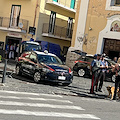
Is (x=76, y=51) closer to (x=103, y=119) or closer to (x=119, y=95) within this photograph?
(x=119, y=95)

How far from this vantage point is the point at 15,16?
33.1 m

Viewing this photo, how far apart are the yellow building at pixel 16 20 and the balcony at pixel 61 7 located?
1.50m

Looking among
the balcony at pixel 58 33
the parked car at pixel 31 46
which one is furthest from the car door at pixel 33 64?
the balcony at pixel 58 33

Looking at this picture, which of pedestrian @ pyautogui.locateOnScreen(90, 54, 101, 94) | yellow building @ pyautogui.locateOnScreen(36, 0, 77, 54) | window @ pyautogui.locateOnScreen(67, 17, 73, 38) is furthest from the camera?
window @ pyautogui.locateOnScreen(67, 17, 73, 38)

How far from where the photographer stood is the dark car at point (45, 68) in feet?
46.4

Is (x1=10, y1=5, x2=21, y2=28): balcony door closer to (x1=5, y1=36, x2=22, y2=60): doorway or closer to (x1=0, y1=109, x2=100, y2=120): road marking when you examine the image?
(x1=5, y1=36, x2=22, y2=60): doorway

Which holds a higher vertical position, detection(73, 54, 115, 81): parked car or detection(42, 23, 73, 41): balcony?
detection(42, 23, 73, 41): balcony

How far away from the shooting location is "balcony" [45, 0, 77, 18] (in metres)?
32.3

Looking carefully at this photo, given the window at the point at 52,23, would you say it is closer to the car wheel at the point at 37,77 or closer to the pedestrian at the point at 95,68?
the car wheel at the point at 37,77

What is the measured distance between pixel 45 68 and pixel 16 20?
19553 mm

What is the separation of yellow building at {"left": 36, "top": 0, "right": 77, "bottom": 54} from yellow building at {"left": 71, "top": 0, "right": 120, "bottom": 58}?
21.5 feet

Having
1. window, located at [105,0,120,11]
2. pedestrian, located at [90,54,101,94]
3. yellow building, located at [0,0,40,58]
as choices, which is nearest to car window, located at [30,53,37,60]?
pedestrian, located at [90,54,101,94]

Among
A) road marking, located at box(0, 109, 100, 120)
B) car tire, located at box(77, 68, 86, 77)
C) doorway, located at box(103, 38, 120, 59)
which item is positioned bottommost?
car tire, located at box(77, 68, 86, 77)

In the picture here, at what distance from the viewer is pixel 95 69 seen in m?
13.0
